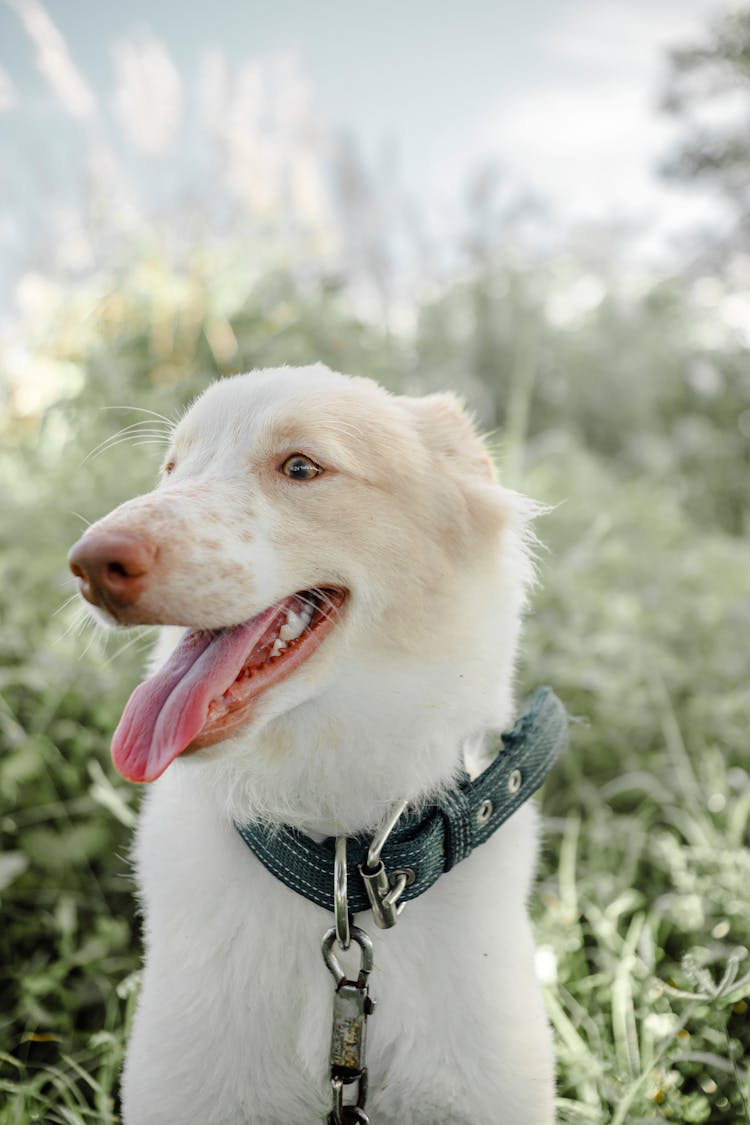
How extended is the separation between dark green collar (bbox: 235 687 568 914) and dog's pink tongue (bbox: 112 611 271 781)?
10.6 inches

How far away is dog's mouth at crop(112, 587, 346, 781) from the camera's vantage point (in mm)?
1270

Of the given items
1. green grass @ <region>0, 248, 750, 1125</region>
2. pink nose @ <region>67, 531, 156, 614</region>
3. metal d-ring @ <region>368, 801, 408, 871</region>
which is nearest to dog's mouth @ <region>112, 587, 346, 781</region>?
pink nose @ <region>67, 531, 156, 614</region>

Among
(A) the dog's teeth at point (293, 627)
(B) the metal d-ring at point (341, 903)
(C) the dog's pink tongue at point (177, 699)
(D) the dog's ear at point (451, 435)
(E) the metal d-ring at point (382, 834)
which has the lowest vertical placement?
(B) the metal d-ring at point (341, 903)

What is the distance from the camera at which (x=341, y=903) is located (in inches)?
51.2

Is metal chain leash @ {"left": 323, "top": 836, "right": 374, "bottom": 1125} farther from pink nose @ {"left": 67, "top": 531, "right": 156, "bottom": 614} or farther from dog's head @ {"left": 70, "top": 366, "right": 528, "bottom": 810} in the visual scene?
pink nose @ {"left": 67, "top": 531, "right": 156, "bottom": 614}

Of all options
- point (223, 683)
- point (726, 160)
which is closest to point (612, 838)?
point (223, 683)

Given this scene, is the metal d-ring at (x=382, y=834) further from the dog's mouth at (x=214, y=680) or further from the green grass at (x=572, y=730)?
the green grass at (x=572, y=730)

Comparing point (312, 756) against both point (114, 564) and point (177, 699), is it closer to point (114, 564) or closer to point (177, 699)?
point (177, 699)

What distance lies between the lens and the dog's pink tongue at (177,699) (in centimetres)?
126

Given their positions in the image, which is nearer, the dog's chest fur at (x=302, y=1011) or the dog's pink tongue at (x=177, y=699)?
the dog's pink tongue at (x=177, y=699)

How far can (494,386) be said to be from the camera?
6.62 metres

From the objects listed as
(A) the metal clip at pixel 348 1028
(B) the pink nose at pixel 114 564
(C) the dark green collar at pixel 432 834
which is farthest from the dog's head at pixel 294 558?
(A) the metal clip at pixel 348 1028

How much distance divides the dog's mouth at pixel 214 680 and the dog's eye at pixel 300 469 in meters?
0.19

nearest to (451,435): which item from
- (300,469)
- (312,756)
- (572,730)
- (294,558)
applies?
(300,469)
